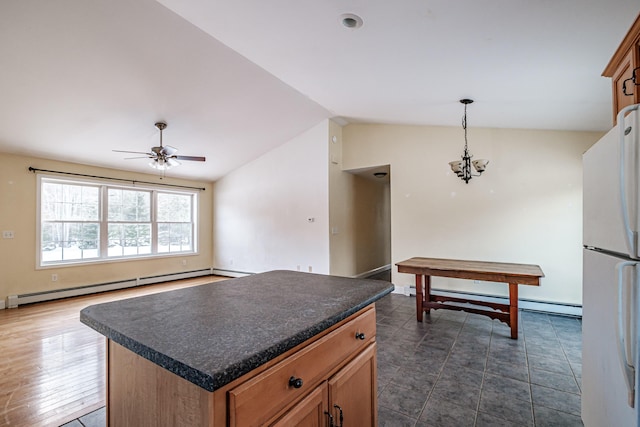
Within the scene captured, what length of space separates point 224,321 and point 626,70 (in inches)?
89.9

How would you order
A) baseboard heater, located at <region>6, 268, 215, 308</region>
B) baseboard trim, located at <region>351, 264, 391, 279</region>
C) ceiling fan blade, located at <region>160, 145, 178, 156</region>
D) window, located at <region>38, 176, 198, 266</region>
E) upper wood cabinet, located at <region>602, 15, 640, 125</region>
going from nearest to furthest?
upper wood cabinet, located at <region>602, 15, 640, 125</region> < ceiling fan blade, located at <region>160, 145, 178, 156</region> < baseboard heater, located at <region>6, 268, 215, 308</region> < window, located at <region>38, 176, 198, 266</region> < baseboard trim, located at <region>351, 264, 391, 279</region>

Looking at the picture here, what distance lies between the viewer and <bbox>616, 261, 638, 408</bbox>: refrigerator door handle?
108cm

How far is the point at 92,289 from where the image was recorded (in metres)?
5.29

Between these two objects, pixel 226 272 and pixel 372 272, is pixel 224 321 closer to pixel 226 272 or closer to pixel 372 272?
pixel 372 272

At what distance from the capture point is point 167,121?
4.27m

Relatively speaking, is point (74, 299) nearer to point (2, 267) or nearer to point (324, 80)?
point (2, 267)

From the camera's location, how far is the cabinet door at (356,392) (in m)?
1.15

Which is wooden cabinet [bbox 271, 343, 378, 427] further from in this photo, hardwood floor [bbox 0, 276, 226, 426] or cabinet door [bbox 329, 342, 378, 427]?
hardwood floor [bbox 0, 276, 226, 426]

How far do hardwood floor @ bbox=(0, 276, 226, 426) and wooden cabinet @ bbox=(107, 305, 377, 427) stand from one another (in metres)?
1.39

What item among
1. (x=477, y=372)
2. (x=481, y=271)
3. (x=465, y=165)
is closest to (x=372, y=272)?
(x=465, y=165)

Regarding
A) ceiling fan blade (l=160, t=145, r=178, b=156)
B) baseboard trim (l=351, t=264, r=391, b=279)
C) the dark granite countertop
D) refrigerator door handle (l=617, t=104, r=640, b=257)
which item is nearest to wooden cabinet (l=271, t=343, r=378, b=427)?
the dark granite countertop

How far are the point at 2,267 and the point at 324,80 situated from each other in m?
5.35

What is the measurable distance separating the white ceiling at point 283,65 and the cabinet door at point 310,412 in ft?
7.40

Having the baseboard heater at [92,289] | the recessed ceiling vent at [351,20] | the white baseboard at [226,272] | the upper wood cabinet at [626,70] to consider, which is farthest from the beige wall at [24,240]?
the upper wood cabinet at [626,70]
